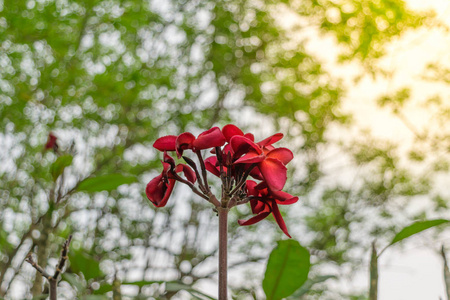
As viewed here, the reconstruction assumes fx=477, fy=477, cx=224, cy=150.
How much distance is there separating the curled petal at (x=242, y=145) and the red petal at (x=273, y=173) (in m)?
0.01

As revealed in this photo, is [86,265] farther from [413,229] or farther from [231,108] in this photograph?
[231,108]

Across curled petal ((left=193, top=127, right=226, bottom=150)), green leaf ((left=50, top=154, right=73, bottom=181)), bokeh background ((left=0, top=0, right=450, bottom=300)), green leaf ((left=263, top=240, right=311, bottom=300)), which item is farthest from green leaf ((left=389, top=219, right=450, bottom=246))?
bokeh background ((left=0, top=0, right=450, bottom=300))

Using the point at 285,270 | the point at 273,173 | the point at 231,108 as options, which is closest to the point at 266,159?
the point at 273,173

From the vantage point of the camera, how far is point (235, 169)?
→ 1.41ft

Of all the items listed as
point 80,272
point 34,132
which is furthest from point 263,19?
point 80,272

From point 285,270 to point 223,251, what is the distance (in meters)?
0.11

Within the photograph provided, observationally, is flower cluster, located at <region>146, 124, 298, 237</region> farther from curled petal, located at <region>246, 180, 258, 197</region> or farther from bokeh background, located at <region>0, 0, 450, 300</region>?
bokeh background, located at <region>0, 0, 450, 300</region>

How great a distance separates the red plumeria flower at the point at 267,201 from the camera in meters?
0.42

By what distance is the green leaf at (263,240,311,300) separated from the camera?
46 cm

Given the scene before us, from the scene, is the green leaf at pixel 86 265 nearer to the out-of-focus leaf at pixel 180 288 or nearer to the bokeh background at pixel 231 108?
the out-of-focus leaf at pixel 180 288

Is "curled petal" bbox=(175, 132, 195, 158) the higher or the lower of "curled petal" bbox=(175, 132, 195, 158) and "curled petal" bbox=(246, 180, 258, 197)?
the higher

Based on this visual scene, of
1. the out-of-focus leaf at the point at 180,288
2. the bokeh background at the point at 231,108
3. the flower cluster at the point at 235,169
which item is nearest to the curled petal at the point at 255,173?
the flower cluster at the point at 235,169

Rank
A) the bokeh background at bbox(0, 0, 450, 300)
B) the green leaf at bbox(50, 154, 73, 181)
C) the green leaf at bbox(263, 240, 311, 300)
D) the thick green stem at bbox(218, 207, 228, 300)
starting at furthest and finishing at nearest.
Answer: the bokeh background at bbox(0, 0, 450, 300)
the green leaf at bbox(50, 154, 73, 181)
the green leaf at bbox(263, 240, 311, 300)
the thick green stem at bbox(218, 207, 228, 300)

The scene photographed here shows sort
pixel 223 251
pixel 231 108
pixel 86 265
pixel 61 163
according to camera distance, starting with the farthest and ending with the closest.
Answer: pixel 231 108
pixel 61 163
pixel 86 265
pixel 223 251
